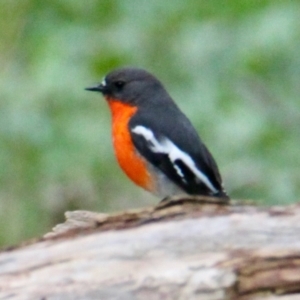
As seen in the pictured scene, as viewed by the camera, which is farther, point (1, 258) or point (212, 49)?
point (212, 49)

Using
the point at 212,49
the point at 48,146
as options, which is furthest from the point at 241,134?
the point at 48,146

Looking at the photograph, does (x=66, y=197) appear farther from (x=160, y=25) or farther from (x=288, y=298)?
(x=288, y=298)

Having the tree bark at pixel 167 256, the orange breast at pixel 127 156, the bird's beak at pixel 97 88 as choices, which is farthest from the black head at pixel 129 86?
the tree bark at pixel 167 256

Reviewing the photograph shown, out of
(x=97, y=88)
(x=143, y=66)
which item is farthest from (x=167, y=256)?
(x=143, y=66)

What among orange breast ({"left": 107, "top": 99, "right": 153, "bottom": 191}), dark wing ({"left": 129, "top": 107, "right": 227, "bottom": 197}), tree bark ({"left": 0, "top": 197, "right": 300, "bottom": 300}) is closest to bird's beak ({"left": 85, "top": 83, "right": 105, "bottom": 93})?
orange breast ({"left": 107, "top": 99, "right": 153, "bottom": 191})

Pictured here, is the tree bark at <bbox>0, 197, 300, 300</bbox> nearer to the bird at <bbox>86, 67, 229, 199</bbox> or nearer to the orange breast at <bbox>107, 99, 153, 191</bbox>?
the bird at <bbox>86, 67, 229, 199</bbox>

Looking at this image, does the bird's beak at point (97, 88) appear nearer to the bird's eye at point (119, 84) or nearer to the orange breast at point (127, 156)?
the bird's eye at point (119, 84)
